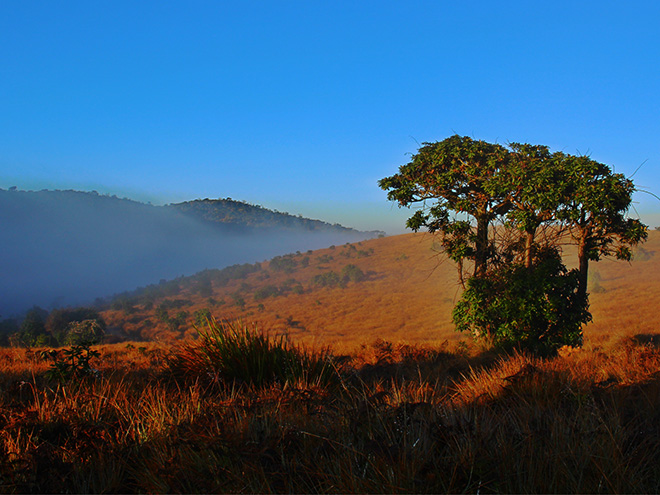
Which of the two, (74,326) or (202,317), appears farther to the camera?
(74,326)

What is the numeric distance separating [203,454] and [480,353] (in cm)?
1211

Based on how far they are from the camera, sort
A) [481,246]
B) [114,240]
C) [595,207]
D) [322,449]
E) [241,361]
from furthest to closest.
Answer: [114,240] → [481,246] → [595,207] → [241,361] → [322,449]

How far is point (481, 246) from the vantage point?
14.9 m

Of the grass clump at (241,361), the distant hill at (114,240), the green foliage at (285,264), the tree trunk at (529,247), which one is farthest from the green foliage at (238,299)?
the distant hill at (114,240)

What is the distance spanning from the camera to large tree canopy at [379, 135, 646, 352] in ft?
41.4

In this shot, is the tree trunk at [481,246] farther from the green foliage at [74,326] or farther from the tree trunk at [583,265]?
the green foliage at [74,326]

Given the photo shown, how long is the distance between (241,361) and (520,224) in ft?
34.3

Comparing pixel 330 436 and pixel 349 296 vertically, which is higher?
pixel 330 436

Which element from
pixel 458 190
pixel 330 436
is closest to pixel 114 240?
pixel 458 190

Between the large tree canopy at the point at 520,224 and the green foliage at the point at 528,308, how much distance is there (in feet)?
0.11

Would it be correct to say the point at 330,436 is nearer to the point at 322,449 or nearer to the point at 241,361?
the point at 322,449

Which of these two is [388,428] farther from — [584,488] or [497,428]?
[584,488]

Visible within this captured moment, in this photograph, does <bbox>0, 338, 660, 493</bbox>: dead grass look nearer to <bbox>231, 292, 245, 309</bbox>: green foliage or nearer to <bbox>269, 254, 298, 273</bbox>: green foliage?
<bbox>231, 292, 245, 309</bbox>: green foliage

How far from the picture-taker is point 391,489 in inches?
104
